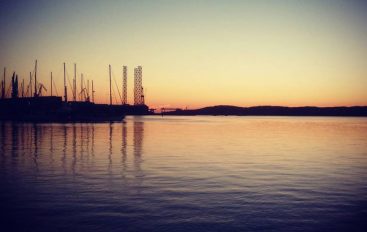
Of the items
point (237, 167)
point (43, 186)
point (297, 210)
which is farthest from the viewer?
point (237, 167)

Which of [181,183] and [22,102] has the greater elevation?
[22,102]

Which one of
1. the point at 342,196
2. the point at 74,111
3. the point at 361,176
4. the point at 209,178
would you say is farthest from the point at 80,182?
the point at 74,111

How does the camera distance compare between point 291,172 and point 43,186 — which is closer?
point 43,186

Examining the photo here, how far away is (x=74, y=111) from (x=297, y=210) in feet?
377

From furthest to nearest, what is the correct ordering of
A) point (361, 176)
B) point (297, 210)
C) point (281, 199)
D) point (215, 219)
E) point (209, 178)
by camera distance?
1. point (361, 176)
2. point (209, 178)
3. point (281, 199)
4. point (297, 210)
5. point (215, 219)

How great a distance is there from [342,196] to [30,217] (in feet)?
44.0

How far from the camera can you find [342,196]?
51.2ft

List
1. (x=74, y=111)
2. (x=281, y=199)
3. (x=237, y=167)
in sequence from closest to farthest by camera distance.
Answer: (x=281, y=199) → (x=237, y=167) → (x=74, y=111)

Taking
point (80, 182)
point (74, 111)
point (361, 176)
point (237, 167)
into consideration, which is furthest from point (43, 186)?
point (74, 111)

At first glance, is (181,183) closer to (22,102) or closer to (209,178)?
(209,178)

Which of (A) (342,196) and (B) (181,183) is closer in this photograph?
(A) (342,196)

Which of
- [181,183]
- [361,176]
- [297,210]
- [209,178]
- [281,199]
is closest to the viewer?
[297,210]

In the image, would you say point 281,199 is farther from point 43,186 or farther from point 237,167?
point 43,186

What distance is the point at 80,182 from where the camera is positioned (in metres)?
17.8
